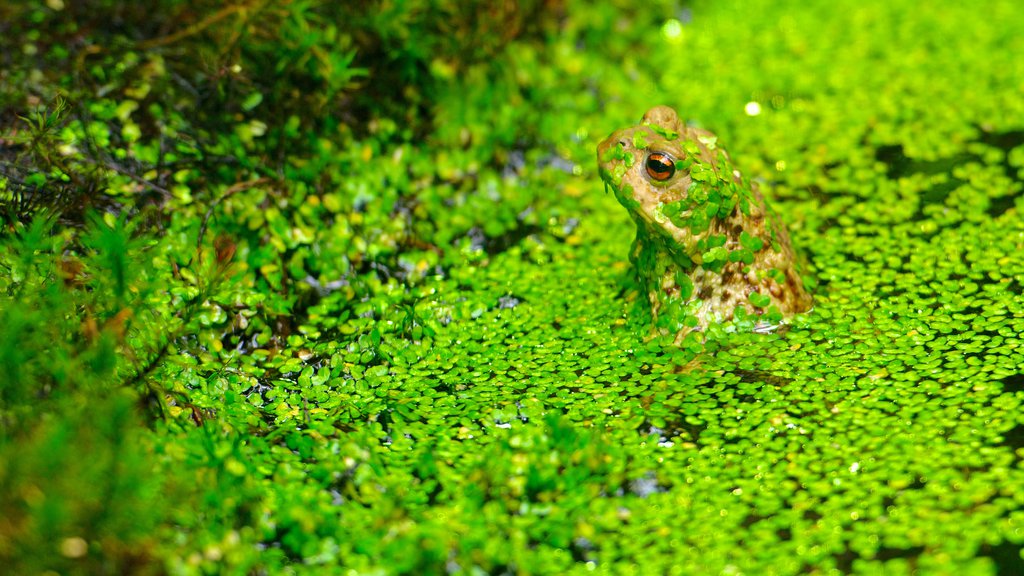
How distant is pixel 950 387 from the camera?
3719 millimetres

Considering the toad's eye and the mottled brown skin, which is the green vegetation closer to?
the mottled brown skin

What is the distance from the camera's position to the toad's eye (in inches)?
149

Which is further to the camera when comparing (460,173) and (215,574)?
(460,173)

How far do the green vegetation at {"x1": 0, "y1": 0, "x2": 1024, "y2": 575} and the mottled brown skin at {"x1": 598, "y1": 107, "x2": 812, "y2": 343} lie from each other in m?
0.15

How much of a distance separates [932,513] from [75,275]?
3.04 metres

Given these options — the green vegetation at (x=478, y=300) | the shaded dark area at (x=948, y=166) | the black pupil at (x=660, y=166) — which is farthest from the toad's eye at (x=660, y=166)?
the shaded dark area at (x=948, y=166)

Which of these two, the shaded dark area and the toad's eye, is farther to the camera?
the shaded dark area

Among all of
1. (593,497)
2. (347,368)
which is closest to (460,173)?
(347,368)

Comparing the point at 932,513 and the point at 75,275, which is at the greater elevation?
the point at 75,275

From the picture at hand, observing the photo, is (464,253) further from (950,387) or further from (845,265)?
(950,387)

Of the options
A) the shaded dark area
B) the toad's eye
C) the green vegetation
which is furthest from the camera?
the shaded dark area

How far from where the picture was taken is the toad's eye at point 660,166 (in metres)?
3.79

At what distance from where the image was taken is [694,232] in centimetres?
390

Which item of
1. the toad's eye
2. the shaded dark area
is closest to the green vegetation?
the shaded dark area
